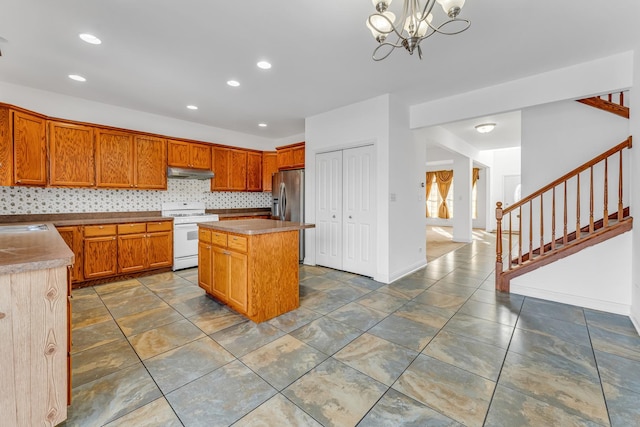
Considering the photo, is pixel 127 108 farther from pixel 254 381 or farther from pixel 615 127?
pixel 615 127

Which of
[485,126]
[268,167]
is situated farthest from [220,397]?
[485,126]

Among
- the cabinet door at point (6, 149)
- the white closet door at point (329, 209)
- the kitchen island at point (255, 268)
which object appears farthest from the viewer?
the white closet door at point (329, 209)

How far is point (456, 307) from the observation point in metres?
3.10

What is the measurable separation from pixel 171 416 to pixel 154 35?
298 centimetres

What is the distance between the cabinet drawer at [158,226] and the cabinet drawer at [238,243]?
7.37ft

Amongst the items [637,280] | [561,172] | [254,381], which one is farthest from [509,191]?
[254,381]

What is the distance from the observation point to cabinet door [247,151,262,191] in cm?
591

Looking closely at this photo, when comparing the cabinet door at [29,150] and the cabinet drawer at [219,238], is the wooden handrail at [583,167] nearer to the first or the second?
the cabinet drawer at [219,238]

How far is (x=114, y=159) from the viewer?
4.20m

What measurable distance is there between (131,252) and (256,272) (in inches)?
105

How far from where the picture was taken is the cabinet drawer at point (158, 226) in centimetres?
434

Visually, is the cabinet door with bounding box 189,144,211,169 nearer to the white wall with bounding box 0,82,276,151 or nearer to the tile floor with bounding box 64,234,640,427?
the white wall with bounding box 0,82,276,151

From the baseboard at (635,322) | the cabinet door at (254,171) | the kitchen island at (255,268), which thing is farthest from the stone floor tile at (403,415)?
the cabinet door at (254,171)

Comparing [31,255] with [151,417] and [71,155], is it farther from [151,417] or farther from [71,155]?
[71,155]
